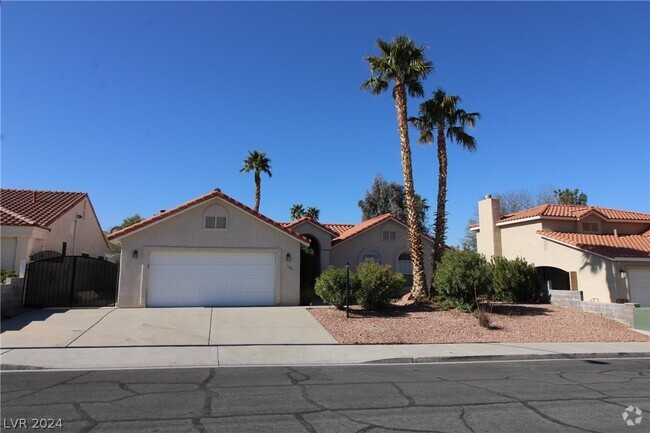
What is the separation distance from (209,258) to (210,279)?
0.85m

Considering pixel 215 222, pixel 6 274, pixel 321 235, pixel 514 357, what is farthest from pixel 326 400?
pixel 321 235

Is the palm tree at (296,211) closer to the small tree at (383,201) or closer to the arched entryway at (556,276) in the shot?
the small tree at (383,201)

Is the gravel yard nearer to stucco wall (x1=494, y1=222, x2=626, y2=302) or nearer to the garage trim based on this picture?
the garage trim

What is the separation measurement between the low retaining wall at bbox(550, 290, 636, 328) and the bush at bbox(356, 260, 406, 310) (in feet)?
27.0

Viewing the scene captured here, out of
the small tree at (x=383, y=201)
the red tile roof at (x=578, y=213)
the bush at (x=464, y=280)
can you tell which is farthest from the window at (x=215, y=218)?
the small tree at (x=383, y=201)

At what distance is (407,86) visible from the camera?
20.7m

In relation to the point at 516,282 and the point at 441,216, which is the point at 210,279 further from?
the point at 516,282

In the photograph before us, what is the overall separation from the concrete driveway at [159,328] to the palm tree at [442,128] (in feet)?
25.5

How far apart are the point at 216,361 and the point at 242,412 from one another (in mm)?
4232

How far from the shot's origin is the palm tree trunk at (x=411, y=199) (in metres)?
19.7

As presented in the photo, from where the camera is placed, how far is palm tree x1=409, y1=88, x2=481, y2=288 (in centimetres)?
2077

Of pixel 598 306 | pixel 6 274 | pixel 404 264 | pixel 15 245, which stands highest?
pixel 15 245

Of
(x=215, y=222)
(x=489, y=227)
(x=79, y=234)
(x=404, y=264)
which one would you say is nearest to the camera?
(x=215, y=222)

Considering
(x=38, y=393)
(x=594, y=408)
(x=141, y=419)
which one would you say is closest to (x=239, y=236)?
(x=38, y=393)
